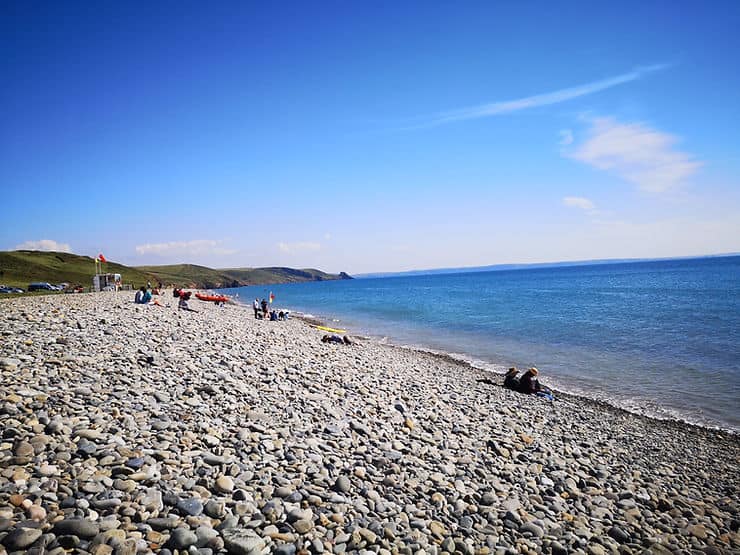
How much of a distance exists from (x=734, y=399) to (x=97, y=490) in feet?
74.9

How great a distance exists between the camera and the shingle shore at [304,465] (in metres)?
5.56

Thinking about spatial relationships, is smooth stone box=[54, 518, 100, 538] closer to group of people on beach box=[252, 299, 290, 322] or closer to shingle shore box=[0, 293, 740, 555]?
shingle shore box=[0, 293, 740, 555]

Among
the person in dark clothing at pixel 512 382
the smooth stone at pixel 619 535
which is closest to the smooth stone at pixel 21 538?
the smooth stone at pixel 619 535

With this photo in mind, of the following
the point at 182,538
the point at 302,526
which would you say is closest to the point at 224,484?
the point at 182,538

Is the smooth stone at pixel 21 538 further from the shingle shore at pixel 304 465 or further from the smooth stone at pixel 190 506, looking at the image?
the smooth stone at pixel 190 506

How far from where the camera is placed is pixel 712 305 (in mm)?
46312

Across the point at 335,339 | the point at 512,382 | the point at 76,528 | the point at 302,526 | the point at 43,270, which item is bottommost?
the point at 512,382

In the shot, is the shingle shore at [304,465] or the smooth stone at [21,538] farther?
the shingle shore at [304,465]

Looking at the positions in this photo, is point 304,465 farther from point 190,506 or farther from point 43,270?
point 43,270

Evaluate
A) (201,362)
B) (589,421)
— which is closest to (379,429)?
(201,362)

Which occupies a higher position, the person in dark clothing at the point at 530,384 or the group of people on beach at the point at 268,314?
the group of people on beach at the point at 268,314

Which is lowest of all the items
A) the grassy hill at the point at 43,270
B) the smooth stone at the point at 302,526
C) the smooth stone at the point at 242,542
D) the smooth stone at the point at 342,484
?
Result: the smooth stone at the point at 342,484

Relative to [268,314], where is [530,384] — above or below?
below

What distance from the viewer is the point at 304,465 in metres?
7.61
